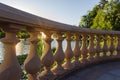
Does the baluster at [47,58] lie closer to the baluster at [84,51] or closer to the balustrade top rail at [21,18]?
the balustrade top rail at [21,18]

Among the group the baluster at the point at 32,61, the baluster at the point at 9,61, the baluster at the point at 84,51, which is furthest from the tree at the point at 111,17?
the baluster at the point at 9,61

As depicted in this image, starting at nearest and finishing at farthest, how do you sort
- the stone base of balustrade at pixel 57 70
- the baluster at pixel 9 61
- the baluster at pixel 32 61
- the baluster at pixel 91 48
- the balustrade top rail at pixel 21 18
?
the balustrade top rail at pixel 21 18 → the baluster at pixel 9 61 → the baluster at pixel 32 61 → the stone base of balustrade at pixel 57 70 → the baluster at pixel 91 48

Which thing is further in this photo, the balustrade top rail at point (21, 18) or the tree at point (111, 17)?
the tree at point (111, 17)

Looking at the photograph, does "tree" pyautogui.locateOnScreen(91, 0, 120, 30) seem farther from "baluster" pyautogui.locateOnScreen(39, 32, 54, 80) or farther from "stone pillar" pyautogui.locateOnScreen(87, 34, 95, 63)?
"baluster" pyautogui.locateOnScreen(39, 32, 54, 80)

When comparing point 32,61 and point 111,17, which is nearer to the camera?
point 32,61

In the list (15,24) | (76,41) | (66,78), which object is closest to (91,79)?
(66,78)

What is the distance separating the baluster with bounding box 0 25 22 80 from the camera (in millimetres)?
Result: 1741

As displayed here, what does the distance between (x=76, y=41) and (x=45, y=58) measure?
137 cm

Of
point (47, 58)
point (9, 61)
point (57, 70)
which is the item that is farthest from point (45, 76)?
point (9, 61)

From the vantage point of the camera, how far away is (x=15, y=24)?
1834 mm

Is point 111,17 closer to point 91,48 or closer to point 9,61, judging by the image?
point 91,48

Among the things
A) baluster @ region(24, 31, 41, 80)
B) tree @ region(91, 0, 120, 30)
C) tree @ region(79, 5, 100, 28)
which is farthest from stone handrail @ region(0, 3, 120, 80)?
tree @ region(79, 5, 100, 28)

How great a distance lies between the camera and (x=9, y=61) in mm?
1772

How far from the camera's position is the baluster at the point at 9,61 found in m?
1.74
